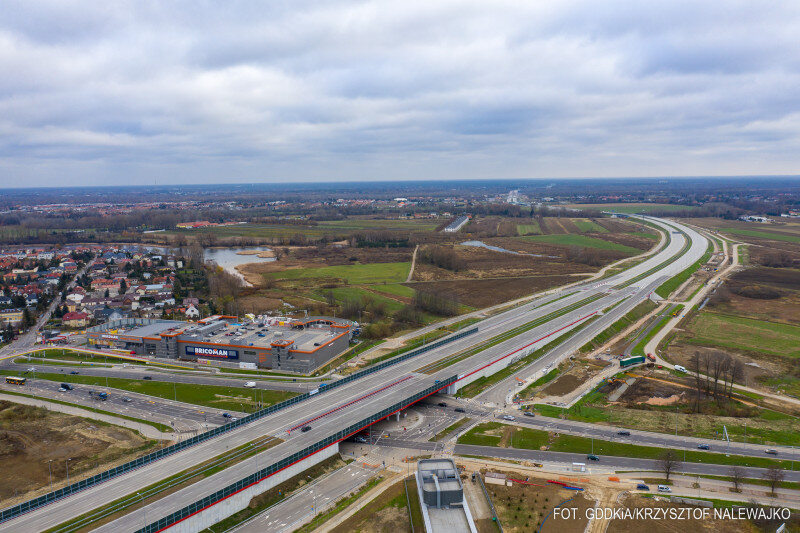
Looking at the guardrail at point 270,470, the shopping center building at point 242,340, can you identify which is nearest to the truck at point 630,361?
the guardrail at point 270,470

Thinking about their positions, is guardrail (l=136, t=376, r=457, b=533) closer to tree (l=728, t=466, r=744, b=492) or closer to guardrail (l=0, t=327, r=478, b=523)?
guardrail (l=0, t=327, r=478, b=523)

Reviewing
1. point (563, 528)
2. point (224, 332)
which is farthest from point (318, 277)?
point (563, 528)

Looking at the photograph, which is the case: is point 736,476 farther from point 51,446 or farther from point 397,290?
point 397,290

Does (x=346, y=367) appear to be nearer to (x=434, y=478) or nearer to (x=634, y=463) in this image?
(x=434, y=478)

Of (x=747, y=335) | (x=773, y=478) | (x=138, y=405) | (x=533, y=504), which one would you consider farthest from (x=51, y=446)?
(x=747, y=335)

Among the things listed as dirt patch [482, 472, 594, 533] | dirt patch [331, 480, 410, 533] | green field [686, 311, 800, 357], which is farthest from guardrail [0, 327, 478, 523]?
green field [686, 311, 800, 357]
